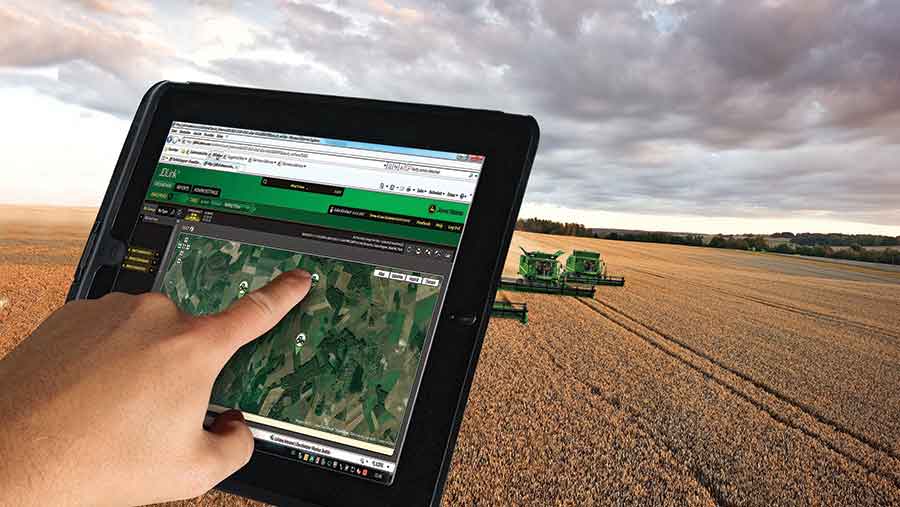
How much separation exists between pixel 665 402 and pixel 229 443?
9.63 metres

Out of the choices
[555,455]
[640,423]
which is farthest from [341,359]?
[640,423]

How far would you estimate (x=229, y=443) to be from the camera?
4.05ft

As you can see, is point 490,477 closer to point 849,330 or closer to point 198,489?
point 198,489

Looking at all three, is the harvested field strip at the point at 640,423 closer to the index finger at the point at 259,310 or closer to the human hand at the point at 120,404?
the index finger at the point at 259,310

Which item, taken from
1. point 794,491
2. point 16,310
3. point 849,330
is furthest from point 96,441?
point 849,330

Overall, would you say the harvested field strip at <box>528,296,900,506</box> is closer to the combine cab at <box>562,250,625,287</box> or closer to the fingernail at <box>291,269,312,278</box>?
the fingernail at <box>291,269,312,278</box>

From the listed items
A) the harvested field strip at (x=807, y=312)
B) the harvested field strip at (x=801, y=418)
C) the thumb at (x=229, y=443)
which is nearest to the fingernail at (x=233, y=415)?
the thumb at (x=229, y=443)

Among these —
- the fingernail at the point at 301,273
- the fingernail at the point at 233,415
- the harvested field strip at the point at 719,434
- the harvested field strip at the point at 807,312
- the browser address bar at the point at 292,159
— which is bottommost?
the harvested field strip at the point at 719,434

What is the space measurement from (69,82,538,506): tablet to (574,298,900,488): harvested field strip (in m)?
9.44

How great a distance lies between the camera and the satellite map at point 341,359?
1317mm

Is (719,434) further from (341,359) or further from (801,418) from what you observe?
(341,359)

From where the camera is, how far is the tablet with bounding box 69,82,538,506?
1.32 m

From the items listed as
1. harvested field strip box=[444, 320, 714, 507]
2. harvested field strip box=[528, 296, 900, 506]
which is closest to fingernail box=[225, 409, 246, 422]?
harvested field strip box=[444, 320, 714, 507]

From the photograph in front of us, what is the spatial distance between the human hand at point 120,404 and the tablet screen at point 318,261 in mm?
132
